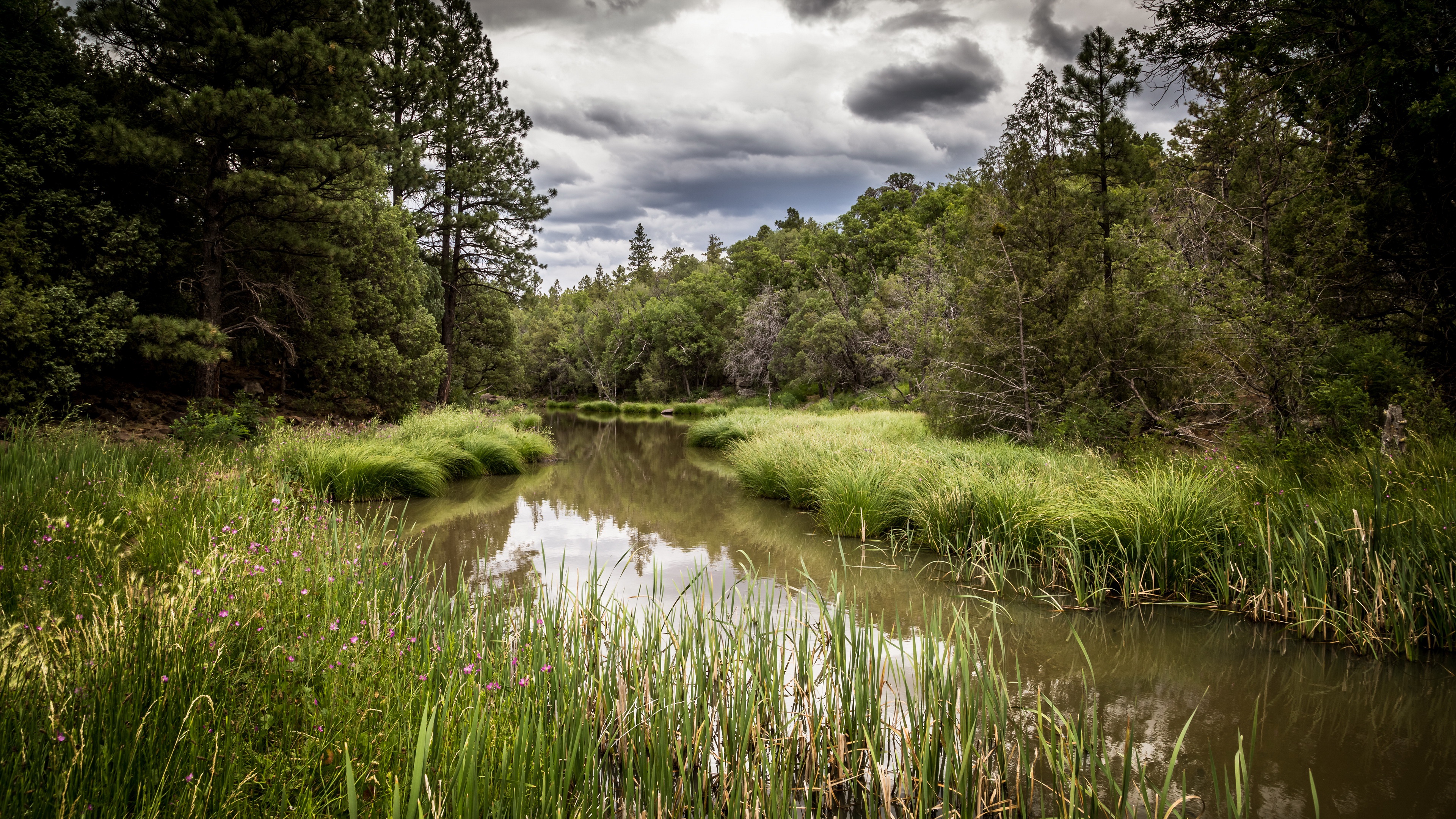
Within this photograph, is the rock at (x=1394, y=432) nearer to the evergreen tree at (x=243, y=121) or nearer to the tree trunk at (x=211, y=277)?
the evergreen tree at (x=243, y=121)

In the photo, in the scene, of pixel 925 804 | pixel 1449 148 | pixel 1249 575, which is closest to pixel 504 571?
pixel 925 804

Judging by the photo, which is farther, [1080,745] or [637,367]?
[637,367]

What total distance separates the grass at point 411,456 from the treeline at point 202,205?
2.95 m

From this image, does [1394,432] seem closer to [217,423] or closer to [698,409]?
[217,423]

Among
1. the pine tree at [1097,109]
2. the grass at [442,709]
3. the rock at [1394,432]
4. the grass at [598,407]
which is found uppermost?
the pine tree at [1097,109]

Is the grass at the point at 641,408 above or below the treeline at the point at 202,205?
below

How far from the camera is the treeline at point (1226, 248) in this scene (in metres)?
6.27

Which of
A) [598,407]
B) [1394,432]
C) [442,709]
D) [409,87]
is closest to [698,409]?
[598,407]

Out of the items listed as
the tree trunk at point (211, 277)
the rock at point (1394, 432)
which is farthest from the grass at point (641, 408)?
the rock at point (1394, 432)

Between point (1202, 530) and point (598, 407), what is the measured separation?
4282cm

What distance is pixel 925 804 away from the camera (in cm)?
246

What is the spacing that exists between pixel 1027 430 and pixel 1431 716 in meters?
7.55

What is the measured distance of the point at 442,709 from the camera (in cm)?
231

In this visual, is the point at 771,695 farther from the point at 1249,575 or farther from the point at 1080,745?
the point at 1249,575
